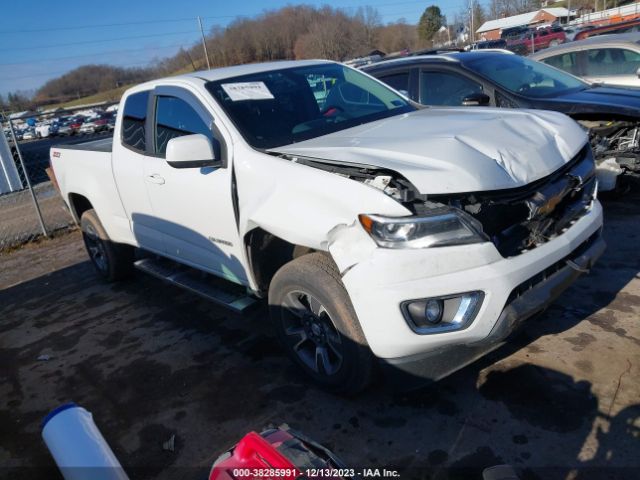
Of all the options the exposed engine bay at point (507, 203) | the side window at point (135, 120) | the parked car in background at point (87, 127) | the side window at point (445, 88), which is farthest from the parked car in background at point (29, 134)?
the exposed engine bay at point (507, 203)

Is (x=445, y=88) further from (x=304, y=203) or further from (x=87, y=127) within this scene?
(x=87, y=127)

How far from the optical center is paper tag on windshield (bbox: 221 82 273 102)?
139 inches

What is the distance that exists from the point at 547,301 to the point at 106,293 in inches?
177

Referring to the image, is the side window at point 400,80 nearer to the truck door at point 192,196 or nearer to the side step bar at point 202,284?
the truck door at point 192,196

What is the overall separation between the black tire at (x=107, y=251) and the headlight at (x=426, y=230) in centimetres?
375

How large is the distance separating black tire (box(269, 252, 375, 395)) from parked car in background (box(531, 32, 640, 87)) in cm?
631

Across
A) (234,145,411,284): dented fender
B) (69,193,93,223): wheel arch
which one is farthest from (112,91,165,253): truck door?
(234,145,411,284): dented fender

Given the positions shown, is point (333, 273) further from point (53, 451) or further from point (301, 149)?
point (53, 451)

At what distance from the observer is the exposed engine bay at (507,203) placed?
8.11ft

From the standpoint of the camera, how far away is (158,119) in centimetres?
410

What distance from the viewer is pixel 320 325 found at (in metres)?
2.95

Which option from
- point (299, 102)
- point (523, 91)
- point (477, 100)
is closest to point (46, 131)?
point (523, 91)

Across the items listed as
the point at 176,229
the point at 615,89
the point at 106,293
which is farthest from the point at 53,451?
the point at 615,89

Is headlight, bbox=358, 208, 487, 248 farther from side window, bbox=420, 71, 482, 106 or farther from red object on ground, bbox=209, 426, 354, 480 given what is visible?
side window, bbox=420, 71, 482, 106
